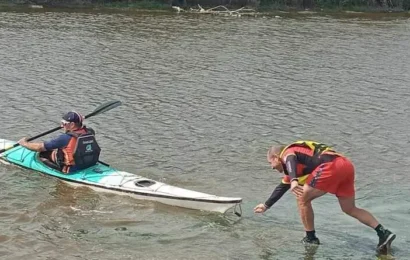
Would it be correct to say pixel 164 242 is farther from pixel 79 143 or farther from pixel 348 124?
pixel 348 124

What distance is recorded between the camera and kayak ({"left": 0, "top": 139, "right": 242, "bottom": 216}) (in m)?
8.91

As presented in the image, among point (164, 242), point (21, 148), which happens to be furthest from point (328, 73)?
Result: point (164, 242)

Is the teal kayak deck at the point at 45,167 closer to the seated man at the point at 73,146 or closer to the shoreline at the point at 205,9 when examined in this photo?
the seated man at the point at 73,146

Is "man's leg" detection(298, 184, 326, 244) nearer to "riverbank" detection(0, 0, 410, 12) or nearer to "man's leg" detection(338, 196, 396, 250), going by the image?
"man's leg" detection(338, 196, 396, 250)

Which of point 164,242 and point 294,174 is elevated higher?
point 294,174

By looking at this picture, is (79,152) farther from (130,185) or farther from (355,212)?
(355,212)

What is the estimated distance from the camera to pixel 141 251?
7781 millimetres

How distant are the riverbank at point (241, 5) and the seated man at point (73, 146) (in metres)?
33.1

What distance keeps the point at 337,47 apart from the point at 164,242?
22150 mm

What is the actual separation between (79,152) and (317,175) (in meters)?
4.14

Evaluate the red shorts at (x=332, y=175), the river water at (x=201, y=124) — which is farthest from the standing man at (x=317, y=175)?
the river water at (x=201, y=124)

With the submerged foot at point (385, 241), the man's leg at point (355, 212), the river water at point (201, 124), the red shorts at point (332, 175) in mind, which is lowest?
the river water at point (201, 124)

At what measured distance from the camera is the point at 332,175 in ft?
23.7

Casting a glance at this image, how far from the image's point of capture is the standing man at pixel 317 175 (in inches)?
285
